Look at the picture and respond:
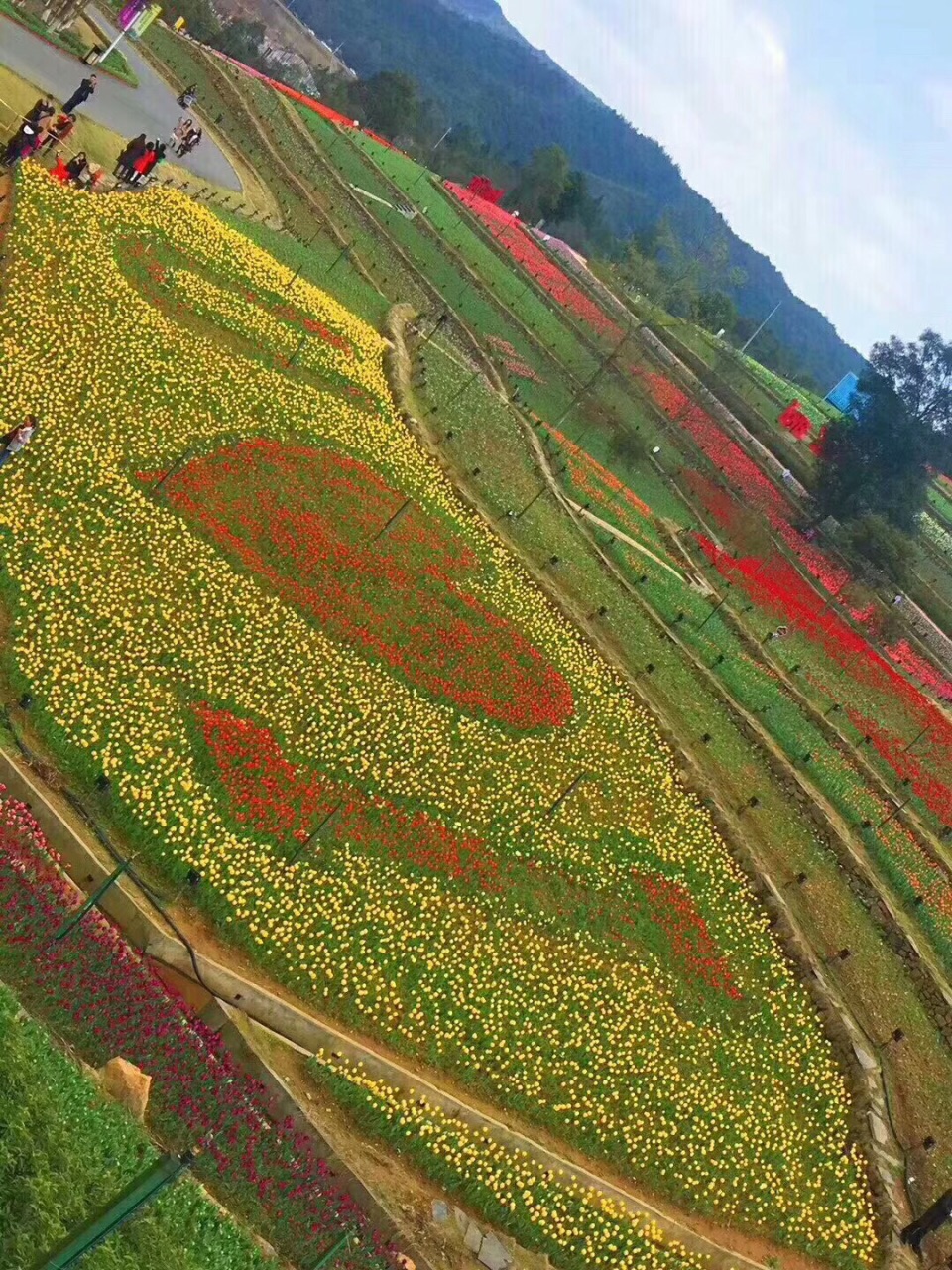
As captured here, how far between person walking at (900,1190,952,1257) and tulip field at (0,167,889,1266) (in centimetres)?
90

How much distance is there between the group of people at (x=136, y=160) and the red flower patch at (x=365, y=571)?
466 inches

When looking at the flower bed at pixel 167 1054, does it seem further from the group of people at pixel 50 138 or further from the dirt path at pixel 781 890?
the group of people at pixel 50 138

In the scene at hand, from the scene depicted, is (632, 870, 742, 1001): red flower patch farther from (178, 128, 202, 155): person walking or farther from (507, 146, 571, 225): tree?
(507, 146, 571, 225): tree

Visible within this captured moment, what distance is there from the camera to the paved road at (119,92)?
112 ft

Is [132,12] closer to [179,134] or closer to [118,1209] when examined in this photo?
[179,134]

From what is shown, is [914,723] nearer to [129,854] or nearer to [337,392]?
[337,392]

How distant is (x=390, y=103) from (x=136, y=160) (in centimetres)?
7224

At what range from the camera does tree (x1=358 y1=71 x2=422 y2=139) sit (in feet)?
315

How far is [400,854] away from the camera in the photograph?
67.6 feet

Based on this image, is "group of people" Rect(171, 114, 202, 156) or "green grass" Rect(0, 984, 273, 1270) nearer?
"green grass" Rect(0, 984, 273, 1270)

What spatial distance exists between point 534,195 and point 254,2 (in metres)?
98.0

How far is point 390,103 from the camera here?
95.9 metres

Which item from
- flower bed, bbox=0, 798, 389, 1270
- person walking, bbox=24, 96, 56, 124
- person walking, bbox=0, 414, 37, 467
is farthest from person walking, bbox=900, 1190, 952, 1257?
person walking, bbox=24, 96, 56, 124

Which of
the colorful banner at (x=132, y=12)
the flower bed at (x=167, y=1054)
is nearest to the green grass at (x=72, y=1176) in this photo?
the flower bed at (x=167, y=1054)
